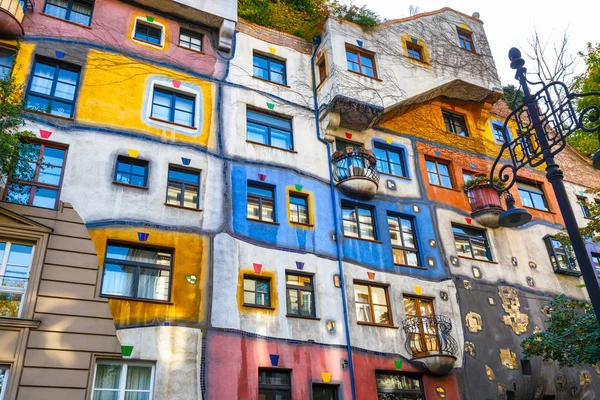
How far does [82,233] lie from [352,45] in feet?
36.2

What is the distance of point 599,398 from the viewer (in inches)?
634

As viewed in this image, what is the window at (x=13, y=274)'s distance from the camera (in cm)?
983

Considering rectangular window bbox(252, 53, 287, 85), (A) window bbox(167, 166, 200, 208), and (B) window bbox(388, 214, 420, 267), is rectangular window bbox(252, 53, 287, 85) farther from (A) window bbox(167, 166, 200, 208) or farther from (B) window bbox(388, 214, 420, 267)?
(B) window bbox(388, 214, 420, 267)

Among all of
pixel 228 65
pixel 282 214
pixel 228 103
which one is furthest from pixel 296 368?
pixel 228 65

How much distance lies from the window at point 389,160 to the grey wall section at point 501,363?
401 centimetres

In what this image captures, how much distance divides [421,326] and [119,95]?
10061 mm

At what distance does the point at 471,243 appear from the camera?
17188mm

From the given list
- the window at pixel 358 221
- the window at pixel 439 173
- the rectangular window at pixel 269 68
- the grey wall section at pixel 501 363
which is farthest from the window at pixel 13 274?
the window at pixel 439 173

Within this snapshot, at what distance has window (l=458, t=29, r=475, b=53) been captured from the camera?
20770mm

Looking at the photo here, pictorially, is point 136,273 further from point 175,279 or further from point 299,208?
point 299,208

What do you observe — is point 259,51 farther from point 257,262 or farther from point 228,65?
point 257,262

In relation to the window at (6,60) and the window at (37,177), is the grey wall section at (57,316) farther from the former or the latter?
the window at (6,60)

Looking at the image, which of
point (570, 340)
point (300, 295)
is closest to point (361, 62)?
point (300, 295)

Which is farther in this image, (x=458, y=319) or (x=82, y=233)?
(x=458, y=319)
